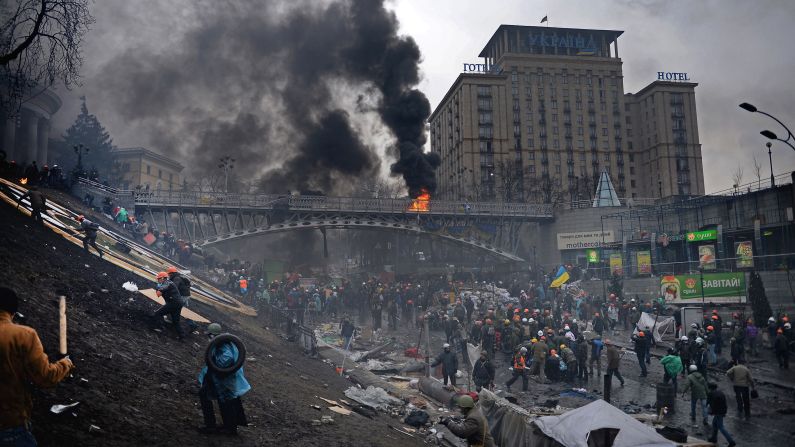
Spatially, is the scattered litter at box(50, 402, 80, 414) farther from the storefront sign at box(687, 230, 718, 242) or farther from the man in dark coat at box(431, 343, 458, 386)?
the storefront sign at box(687, 230, 718, 242)

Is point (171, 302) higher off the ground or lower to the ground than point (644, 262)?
lower

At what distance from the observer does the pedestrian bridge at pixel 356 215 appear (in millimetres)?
52406

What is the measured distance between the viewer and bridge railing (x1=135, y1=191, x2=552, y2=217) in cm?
5225

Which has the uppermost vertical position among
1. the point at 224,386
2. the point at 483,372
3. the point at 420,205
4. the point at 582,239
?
the point at 420,205

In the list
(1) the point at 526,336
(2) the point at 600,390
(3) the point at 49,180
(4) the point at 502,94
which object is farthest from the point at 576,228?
(4) the point at 502,94

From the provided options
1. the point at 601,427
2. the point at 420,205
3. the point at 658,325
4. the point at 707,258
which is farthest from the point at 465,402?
the point at 420,205

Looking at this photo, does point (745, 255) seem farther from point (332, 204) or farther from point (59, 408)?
point (332, 204)

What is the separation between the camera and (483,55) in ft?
396

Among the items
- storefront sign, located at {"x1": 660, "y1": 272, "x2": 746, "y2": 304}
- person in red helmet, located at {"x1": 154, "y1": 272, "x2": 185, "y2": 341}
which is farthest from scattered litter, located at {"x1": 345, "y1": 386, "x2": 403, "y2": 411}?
storefront sign, located at {"x1": 660, "y1": 272, "x2": 746, "y2": 304}

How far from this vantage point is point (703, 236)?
31.0 m

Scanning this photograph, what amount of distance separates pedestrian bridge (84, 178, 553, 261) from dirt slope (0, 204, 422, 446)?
37771mm

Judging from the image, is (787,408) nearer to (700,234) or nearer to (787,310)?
(787,310)

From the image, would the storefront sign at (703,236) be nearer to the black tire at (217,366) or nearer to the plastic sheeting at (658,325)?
the plastic sheeting at (658,325)

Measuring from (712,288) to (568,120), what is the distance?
89005 mm
